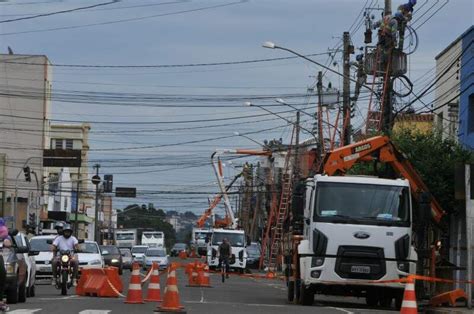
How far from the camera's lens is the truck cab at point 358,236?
20875 mm

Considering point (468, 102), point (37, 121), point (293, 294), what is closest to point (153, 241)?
point (37, 121)

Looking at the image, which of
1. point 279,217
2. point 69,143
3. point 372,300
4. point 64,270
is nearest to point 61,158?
point 69,143

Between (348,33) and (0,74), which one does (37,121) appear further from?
(348,33)

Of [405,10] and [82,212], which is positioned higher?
[405,10]

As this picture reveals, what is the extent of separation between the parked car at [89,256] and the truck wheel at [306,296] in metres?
12.6

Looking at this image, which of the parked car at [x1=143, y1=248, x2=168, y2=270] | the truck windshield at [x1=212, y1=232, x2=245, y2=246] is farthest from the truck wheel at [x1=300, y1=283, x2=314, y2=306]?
the parked car at [x1=143, y1=248, x2=168, y2=270]

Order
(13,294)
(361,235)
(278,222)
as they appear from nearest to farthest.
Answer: (13,294)
(361,235)
(278,222)

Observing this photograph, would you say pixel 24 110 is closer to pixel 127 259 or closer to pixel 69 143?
pixel 69 143

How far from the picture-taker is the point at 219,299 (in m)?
23.5

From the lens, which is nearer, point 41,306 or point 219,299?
point 41,306

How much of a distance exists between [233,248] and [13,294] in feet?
121

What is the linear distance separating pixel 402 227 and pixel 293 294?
4253mm

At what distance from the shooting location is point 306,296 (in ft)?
72.1

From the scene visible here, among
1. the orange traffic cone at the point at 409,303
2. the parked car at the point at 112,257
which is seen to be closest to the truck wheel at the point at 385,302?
the orange traffic cone at the point at 409,303
